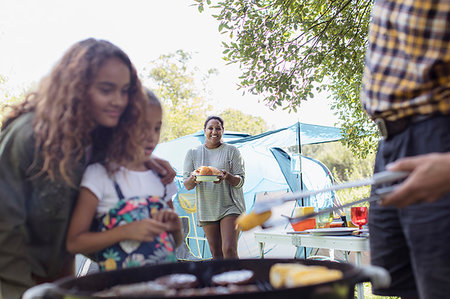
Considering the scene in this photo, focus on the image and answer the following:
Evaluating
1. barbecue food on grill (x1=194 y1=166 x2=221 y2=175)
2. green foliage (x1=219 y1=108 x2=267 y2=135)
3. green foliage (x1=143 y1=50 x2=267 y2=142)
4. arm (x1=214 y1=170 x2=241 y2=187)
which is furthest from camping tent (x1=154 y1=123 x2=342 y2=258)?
green foliage (x1=219 y1=108 x2=267 y2=135)

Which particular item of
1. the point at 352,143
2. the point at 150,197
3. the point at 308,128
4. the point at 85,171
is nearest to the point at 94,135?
the point at 85,171

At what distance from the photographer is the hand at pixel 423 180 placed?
104cm

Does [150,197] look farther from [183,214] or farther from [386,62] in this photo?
[183,214]

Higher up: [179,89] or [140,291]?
[179,89]

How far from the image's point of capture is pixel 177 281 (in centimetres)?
121

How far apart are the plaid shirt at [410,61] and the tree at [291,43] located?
3202 mm

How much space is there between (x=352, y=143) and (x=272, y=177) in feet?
6.91

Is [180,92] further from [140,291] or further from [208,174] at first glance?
[140,291]

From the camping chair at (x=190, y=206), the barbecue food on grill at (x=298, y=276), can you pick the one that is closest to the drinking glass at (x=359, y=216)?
the barbecue food on grill at (x=298, y=276)

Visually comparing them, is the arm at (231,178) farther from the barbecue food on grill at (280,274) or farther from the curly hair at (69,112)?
the barbecue food on grill at (280,274)

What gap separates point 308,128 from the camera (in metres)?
6.92

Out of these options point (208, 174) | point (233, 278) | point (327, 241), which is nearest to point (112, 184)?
point (233, 278)

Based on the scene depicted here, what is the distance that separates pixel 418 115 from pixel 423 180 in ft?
0.87

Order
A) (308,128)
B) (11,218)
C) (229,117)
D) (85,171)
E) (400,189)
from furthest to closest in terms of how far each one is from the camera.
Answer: (229,117)
(308,128)
(85,171)
(11,218)
(400,189)
